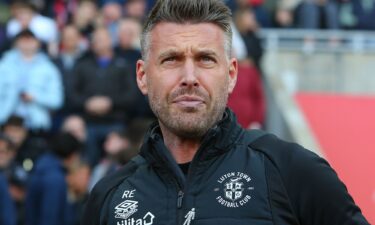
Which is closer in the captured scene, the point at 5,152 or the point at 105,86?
the point at 5,152

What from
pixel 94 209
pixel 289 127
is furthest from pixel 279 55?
pixel 94 209

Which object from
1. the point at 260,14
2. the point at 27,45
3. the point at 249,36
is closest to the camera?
the point at 27,45

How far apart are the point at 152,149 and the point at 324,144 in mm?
8751

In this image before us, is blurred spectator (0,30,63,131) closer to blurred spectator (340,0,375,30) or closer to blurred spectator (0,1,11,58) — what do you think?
blurred spectator (0,1,11,58)

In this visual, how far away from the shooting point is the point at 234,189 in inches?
150

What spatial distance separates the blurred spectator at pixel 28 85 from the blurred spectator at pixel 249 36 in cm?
329

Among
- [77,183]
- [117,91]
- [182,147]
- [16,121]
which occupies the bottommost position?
[77,183]

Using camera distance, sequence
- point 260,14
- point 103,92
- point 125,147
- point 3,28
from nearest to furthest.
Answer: point 125,147
point 103,92
point 3,28
point 260,14

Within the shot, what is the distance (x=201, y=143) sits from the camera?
3939 mm

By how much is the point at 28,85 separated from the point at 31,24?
2028 millimetres

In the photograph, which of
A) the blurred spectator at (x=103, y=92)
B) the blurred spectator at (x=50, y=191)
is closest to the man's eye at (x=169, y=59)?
the blurred spectator at (x=50, y=191)

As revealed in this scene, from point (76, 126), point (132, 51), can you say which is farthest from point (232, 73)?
point (132, 51)

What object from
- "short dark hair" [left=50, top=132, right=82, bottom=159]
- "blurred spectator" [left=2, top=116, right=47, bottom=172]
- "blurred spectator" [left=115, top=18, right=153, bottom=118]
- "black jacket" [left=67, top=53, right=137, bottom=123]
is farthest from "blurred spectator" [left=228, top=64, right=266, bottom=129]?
"short dark hair" [left=50, top=132, right=82, bottom=159]

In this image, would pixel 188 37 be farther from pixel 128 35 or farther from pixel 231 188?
pixel 128 35
